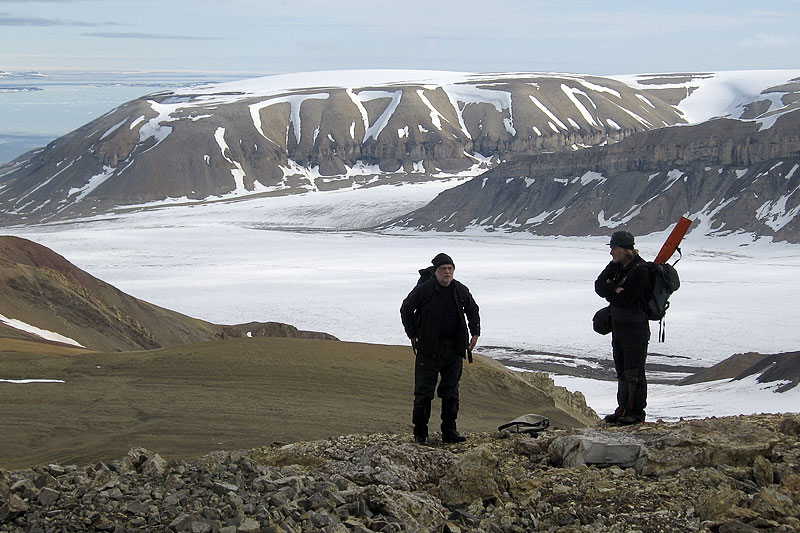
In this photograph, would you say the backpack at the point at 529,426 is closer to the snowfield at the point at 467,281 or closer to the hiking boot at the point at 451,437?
the hiking boot at the point at 451,437

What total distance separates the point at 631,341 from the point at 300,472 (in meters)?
3.24

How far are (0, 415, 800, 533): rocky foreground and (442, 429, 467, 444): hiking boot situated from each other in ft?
1.83

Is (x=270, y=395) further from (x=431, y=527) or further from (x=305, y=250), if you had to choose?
(x=305, y=250)

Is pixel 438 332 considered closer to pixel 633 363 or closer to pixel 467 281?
pixel 633 363

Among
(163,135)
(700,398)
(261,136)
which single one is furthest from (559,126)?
(700,398)

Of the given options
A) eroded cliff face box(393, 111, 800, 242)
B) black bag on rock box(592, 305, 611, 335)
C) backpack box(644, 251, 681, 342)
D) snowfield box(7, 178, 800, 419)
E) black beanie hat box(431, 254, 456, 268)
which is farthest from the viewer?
eroded cliff face box(393, 111, 800, 242)

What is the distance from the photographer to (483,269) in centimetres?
6969

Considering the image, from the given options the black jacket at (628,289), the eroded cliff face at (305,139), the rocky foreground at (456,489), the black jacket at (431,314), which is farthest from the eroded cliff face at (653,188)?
the rocky foreground at (456,489)

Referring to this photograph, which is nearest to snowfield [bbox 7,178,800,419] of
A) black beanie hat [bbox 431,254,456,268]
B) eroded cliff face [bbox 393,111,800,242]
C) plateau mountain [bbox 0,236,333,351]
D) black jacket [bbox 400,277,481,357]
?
eroded cliff face [bbox 393,111,800,242]

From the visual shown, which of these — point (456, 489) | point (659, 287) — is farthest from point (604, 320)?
point (456, 489)

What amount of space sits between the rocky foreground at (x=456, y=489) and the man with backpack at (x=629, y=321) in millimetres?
888

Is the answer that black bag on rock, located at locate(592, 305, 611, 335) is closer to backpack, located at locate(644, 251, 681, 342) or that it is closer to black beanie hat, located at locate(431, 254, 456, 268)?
backpack, located at locate(644, 251, 681, 342)

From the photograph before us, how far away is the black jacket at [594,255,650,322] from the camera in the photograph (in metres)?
8.40

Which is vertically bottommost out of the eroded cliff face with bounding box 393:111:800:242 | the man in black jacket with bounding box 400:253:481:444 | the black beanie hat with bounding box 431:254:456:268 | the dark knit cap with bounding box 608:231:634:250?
the man in black jacket with bounding box 400:253:481:444
